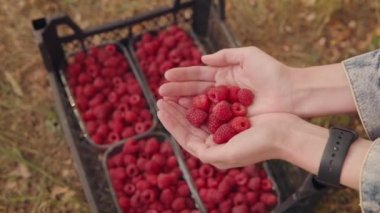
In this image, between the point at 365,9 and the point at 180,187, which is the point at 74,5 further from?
the point at 365,9

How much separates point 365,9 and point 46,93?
4.62 feet

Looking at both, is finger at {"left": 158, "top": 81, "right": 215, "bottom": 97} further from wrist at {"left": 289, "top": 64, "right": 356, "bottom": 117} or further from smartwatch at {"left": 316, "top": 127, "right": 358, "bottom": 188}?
smartwatch at {"left": 316, "top": 127, "right": 358, "bottom": 188}

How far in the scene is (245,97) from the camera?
1414mm

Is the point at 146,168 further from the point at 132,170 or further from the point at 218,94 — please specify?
the point at 218,94

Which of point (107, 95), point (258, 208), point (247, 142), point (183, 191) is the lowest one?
point (258, 208)

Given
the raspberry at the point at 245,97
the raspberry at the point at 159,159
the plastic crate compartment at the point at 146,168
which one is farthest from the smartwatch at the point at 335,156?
the raspberry at the point at 159,159

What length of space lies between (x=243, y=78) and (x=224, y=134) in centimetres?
21

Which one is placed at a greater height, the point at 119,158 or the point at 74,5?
the point at 74,5

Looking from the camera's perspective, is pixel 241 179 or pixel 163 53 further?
pixel 163 53

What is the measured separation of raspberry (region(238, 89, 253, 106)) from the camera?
142 centimetres

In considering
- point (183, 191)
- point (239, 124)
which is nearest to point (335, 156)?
point (239, 124)

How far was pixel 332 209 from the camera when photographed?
177 centimetres

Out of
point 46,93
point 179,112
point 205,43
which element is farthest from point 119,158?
point 205,43

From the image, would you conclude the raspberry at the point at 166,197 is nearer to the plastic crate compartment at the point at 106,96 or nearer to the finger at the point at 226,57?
the plastic crate compartment at the point at 106,96
